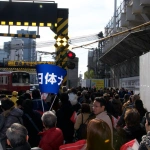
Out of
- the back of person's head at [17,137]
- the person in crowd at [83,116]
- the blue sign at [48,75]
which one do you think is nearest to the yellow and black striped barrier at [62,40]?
the blue sign at [48,75]

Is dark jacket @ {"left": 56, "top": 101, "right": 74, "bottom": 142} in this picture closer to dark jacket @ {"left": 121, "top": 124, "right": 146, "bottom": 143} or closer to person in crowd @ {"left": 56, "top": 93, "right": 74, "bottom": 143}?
person in crowd @ {"left": 56, "top": 93, "right": 74, "bottom": 143}

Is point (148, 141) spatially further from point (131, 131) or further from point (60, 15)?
point (60, 15)

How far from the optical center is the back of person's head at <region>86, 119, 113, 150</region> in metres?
4.09

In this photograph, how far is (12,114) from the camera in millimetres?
7555

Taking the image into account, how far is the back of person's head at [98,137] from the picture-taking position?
4.09m

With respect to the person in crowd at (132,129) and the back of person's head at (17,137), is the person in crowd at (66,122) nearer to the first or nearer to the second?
the person in crowd at (132,129)

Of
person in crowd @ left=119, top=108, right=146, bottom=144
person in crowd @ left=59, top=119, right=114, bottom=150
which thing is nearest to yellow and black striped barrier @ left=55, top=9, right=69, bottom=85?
person in crowd @ left=119, top=108, right=146, bottom=144

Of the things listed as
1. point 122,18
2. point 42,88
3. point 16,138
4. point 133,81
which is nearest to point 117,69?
point 122,18

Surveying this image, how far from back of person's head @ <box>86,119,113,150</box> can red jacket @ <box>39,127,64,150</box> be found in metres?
2.33

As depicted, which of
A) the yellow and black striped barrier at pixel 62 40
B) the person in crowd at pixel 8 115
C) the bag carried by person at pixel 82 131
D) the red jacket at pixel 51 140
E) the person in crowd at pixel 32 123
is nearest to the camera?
the red jacket at pixel 51 140

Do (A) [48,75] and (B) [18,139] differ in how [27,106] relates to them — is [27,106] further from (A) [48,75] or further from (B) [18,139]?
(B) [18,139]

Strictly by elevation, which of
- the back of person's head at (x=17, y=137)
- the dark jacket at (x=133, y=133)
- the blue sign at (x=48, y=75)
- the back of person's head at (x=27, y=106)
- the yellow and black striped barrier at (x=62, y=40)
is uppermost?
the yellow and black striped barrier at (x=62, y=40)

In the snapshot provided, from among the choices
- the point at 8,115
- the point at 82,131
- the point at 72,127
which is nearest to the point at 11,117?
the point at 8,115

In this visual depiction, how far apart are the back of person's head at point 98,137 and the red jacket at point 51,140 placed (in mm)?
2328
